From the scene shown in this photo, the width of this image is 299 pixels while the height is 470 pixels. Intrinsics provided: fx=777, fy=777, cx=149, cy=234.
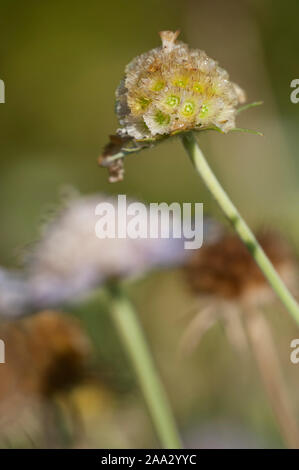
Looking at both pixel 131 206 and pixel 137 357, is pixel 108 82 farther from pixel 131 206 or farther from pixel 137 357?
pixel 137 357

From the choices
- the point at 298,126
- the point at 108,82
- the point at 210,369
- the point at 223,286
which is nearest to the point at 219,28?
the point at 298,126

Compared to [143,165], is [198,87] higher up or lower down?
lower down

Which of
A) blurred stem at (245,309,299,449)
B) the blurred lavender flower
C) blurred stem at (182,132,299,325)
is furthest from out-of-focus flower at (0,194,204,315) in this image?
blurred stem at (182,132,299,325)

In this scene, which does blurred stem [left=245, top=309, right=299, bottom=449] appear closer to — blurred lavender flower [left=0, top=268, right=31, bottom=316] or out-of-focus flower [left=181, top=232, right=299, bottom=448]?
out-of-focus flower [left=181, top=232, right=299, bottom=448]

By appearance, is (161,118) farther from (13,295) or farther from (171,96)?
(13,295)

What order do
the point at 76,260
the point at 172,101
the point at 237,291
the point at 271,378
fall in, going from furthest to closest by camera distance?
the point at 76,260 < the point at 237,291 < the point at 271,378 < the point at 172,101

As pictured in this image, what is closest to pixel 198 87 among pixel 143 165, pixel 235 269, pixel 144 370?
pixel 144 370
